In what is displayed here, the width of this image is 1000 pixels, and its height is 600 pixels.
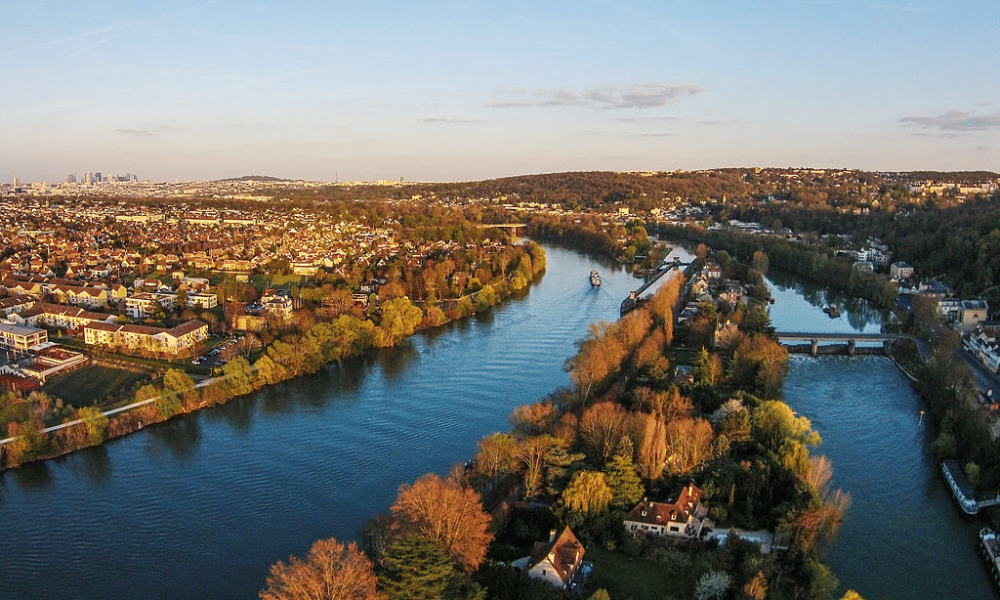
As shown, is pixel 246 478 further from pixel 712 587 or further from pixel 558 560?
pixel 712 587

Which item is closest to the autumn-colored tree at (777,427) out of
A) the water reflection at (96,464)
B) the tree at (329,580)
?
the tree at (329,580)


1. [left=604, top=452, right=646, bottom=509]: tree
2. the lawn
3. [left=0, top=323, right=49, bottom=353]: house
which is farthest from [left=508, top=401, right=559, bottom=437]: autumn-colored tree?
[left=0, top=323, right=49, bottom=353]: house

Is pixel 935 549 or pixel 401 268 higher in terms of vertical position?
pixel 401 268

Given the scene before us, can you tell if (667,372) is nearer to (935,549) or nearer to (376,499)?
(935,549)

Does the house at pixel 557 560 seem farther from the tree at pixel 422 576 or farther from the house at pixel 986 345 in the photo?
the house at pixel 986 345

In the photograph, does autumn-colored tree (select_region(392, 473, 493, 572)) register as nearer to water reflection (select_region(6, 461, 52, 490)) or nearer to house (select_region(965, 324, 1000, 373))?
water reflection (select_region(6, 461, 52, 490))

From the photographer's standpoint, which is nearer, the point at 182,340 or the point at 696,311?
the point at 182,340

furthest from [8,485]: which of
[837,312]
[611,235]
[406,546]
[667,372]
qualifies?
[611,235]
